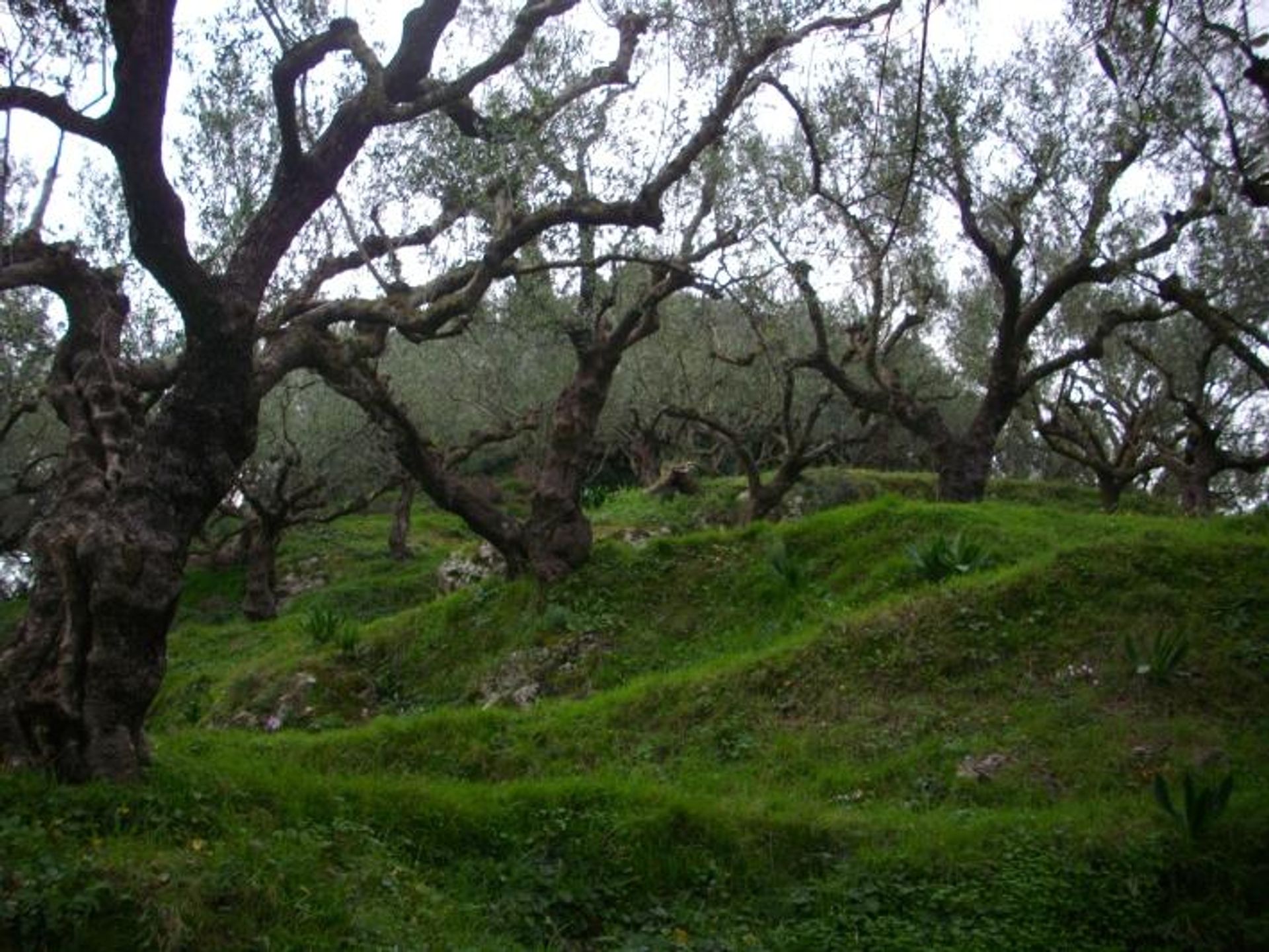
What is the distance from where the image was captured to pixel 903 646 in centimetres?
1091

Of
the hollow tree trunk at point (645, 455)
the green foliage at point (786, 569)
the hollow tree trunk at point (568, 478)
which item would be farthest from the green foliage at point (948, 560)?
the hollow tree trunk at point (645, 455)

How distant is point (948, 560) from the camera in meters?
12.3

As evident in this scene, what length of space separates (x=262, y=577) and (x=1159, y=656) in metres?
18.3

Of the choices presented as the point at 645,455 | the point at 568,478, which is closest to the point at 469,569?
the point at 568,478

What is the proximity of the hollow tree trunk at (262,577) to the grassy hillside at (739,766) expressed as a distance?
7.92 meters

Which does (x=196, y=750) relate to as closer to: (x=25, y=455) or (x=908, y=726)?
(x=908, y=726)

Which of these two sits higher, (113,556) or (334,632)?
(113,556)

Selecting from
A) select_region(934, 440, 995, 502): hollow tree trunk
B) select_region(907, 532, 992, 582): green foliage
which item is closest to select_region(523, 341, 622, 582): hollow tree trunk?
select_region(907, 532, 992, 582): green foliage

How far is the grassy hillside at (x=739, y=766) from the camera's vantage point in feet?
21.8

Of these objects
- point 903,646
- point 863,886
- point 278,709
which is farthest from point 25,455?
point 863,886

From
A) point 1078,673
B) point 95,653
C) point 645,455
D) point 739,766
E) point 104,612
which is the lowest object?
point 739,766

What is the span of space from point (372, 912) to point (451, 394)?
23053mm

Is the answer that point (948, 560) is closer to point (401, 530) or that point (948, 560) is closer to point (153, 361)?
point (153, 361)

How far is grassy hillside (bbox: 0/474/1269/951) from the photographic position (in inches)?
261
